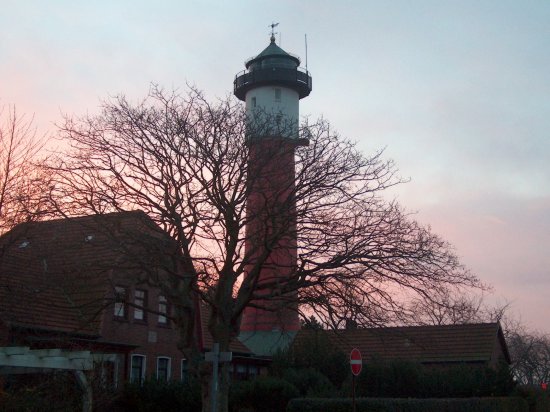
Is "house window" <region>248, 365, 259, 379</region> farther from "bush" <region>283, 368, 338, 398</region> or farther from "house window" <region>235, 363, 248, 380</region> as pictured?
"bush" <region>283, 368, 338, 398</region>

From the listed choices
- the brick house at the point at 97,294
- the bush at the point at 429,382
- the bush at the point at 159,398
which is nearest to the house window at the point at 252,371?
the brick house at the point at 97,294

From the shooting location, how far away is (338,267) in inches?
855

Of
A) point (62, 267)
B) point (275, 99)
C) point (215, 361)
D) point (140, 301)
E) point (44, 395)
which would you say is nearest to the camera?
point (215, 361)

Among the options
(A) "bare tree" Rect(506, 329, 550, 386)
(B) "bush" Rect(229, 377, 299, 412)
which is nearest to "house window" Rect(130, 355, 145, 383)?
(B) "bush" Rect(229, 377, 299, 412)

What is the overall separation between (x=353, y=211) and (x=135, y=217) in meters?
6.25

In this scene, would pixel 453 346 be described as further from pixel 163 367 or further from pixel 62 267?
pixel 62 267

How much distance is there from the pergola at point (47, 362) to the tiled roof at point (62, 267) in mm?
3290

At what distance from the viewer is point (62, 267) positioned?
25.6m

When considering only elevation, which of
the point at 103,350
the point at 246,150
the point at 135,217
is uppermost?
the point at 246,150

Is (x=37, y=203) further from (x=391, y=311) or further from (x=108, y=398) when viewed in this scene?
(x=391, y=311)

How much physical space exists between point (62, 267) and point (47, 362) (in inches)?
340

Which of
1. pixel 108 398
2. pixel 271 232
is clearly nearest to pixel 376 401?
pixel 271 232

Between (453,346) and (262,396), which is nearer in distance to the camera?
(262,396)

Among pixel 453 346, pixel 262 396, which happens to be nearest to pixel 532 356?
pixel 453 346
